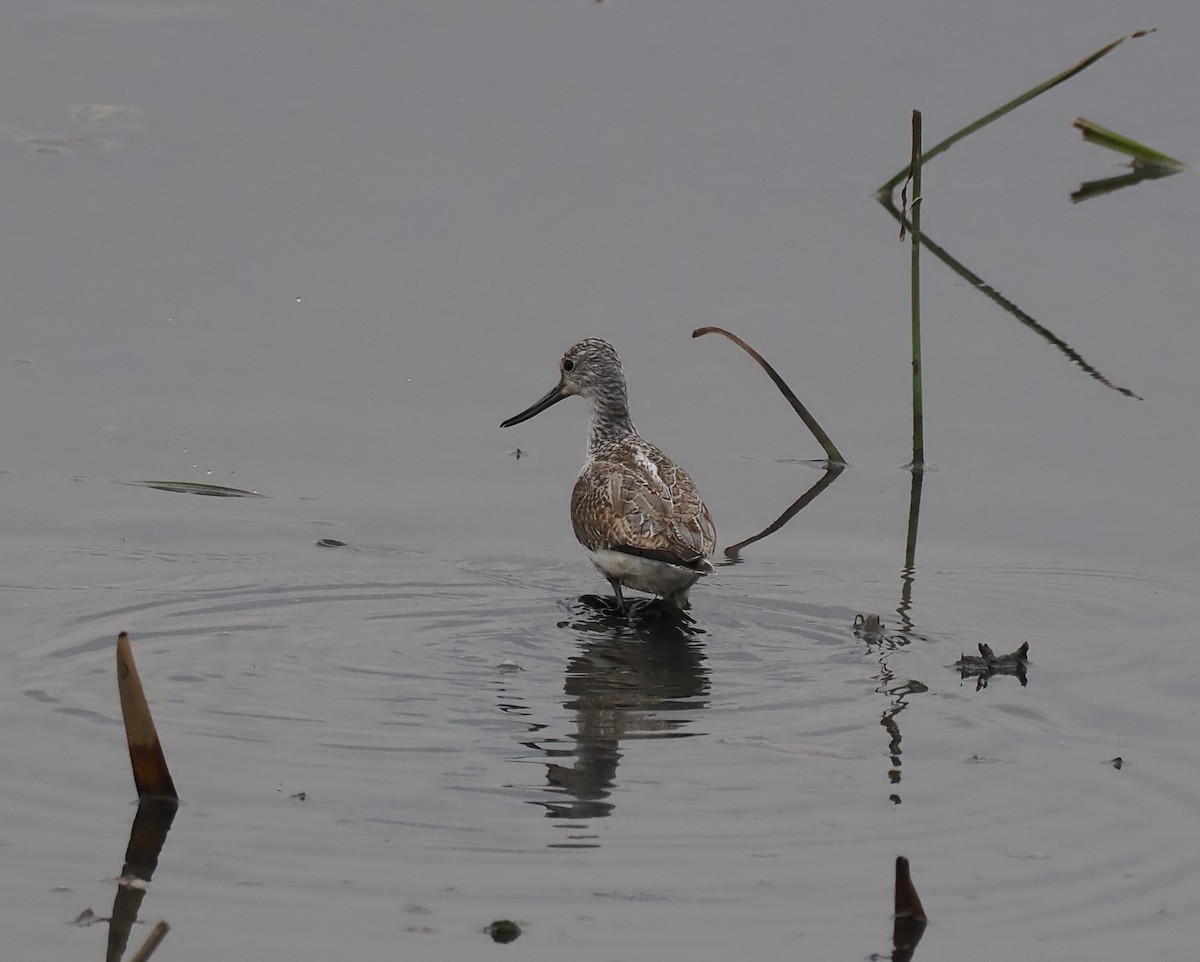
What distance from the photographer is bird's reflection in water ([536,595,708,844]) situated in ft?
20.6

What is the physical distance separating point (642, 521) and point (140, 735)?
11.1 feet

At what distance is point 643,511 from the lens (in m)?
8.84

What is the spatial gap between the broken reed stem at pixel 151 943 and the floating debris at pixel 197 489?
4.60m

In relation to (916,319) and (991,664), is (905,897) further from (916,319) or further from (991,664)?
(916,319)

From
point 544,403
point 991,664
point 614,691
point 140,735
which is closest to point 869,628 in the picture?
point 991,664

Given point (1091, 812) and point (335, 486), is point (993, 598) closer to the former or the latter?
point (1091, 812)

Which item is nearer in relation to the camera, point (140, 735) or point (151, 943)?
point (151, 943)

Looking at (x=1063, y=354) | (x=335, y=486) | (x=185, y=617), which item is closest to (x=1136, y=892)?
(x=185, y=617)

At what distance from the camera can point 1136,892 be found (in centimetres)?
559

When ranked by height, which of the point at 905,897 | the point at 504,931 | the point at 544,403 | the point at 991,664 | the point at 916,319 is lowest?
the point at 504,931

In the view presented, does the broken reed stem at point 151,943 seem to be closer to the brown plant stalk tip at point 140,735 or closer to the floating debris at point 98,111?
the brown plant stalk tip at point 140,735

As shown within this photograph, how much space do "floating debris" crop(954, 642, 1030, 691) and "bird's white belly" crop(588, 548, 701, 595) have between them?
1336mm

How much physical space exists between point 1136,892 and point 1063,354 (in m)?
5.85

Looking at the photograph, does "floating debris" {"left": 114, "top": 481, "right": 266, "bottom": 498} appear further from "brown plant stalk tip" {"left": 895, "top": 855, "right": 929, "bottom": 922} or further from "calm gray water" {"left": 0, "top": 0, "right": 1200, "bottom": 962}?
"brown plant stalk tip" {"left": 895, "top": 855, "right": 929, "bottom": 922}
